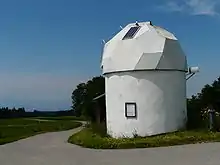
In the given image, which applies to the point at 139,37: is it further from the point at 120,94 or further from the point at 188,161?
the point at 188,161

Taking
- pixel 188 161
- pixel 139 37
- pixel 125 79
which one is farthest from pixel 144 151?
pixel 139 37

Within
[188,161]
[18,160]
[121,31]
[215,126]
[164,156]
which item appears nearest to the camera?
[188,161]

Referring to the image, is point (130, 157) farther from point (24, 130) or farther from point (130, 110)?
point (24, 130)

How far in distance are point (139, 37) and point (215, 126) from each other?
6.33 metres

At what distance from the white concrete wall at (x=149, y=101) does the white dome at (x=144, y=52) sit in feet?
1.43

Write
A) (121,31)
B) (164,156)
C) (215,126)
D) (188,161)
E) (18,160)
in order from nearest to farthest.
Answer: (188,161)
(164,156)
(18,160)
(215,126)
(121,31)

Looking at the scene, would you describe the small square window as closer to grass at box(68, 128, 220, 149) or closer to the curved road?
grass at box(68, 128, 220, 149)

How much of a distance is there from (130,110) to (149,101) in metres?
1.18

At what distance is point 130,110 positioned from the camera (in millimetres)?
22156

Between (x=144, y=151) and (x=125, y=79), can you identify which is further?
(x=125, y=79)

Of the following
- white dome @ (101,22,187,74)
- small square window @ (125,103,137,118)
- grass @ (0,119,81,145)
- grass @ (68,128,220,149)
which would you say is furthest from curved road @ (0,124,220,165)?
grass @ (0,119,81,145)

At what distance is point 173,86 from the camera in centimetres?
2227

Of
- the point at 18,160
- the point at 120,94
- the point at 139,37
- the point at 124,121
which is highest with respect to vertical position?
the point at 139,37

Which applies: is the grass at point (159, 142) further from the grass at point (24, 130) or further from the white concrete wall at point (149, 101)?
the grass at point (24, 130)
